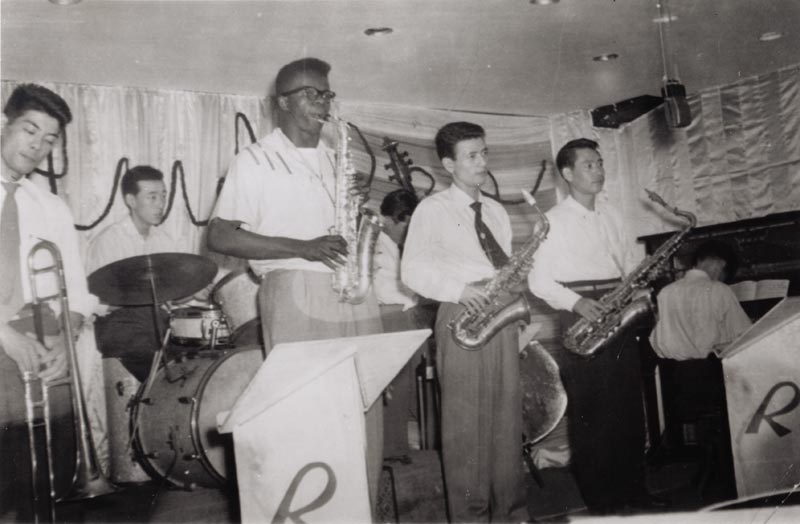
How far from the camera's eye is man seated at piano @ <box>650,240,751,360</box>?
4922 mm

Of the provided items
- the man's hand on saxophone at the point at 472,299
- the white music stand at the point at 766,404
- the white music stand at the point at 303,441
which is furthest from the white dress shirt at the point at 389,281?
the white music stand at the point at 303,441

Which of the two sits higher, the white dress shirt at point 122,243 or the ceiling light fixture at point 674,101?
the ceiling light fixture at point 674,101

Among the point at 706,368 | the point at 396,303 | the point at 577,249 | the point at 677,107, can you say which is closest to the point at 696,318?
the point at 706,368

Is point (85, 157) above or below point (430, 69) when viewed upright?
below

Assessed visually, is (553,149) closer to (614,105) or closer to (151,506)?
(614,105)

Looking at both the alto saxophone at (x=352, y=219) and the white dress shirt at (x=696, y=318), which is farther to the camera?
the white dress shirt at (x=696, y=318)

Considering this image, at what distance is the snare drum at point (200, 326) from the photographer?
4562 mm

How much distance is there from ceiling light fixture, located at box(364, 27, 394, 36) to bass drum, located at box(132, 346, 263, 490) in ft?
6.47

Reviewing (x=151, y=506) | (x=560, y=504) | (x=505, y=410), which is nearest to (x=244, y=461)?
(x=505, y=410)

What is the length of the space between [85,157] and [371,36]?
216 centimetres

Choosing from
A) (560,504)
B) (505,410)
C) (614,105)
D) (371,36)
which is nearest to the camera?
(505,410)

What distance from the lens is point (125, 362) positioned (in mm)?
4840

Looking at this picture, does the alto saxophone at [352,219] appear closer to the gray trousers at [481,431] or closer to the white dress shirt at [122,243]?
the gray trousers at [481,431]

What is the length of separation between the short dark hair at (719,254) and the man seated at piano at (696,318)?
0.30m
